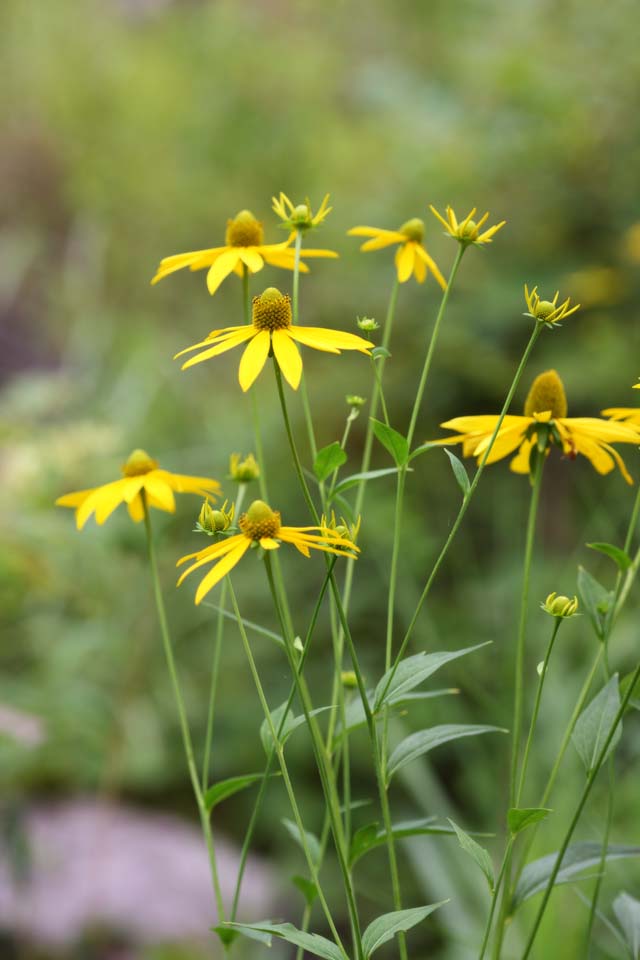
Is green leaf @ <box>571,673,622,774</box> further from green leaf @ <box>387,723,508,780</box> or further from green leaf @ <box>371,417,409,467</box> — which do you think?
green leaf @ <box>371,417,409,467</box>

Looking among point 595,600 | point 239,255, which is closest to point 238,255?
point 239,255

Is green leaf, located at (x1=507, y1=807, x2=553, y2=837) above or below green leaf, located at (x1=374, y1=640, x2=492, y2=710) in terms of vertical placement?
below

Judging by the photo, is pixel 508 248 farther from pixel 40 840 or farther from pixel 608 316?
pixel 40 840

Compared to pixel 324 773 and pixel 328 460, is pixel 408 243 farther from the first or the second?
pixel 324 773

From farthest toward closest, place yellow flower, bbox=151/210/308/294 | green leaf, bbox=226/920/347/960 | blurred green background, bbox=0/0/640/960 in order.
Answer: blurred green background, bbox=0/0/640/960 → yellow flower, bbox=151/210/308/294 → green leaf, bbox=226/920/347/960

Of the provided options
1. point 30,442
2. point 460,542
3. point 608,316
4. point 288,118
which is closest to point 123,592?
point 30,442

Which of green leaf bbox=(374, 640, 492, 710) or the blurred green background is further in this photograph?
the blurred green background

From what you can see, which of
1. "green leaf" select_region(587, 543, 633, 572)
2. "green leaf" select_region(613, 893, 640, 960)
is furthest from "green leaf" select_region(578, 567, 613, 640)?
"green leaf" select_region(613, 893, 640, 960)
